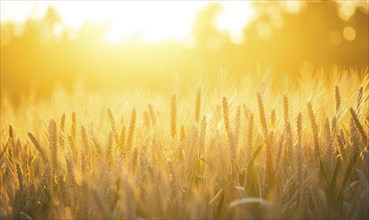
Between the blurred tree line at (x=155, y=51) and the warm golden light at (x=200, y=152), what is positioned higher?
the blurred tree line at (x=155, y=51)

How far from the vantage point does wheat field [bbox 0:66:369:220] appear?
1863mm

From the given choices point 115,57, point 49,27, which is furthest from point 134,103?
point 115,57

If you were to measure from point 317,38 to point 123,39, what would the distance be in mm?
9899

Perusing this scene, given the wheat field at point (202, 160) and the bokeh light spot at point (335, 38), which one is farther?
the bokeh light spot at point (335, 38)

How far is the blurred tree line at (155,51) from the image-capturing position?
14.5m

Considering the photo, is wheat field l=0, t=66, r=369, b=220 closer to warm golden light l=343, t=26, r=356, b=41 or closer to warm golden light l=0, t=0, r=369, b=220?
warm golden light l=0, t=0, r=369, b=220

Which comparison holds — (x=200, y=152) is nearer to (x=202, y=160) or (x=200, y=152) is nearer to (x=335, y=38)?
(x=202, y=160)

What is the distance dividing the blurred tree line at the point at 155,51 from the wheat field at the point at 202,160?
405 mm

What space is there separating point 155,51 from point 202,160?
18.3m

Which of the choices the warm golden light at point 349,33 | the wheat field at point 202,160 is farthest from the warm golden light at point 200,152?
the warm golden light at point 349,33

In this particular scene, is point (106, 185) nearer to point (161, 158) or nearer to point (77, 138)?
point (161, 158)

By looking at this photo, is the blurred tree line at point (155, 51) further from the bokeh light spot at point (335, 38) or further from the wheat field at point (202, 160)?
the wheat field at point (202, 160)

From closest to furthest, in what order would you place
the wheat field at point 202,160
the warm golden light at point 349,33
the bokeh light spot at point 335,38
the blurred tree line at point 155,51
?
1. the wheat field at point 202,160
2. the blurred tree line at point 155,51
3. the warm golden light at point 349,33
4. the bokeh light spot at point 335,38

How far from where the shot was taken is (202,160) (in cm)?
225
